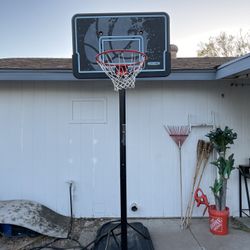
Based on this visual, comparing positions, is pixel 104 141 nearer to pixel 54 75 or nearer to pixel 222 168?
pixel 54 75

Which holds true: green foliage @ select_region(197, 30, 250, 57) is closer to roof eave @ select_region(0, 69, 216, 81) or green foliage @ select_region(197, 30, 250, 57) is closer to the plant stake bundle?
the plant stake bundle

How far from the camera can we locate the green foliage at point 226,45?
53.6ft

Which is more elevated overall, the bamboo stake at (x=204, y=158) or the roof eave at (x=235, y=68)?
the roof eave at (x=235, y=68)

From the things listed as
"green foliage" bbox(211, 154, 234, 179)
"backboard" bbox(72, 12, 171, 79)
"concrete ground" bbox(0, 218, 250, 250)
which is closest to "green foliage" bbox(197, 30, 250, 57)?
"green foliage" bbox(211, 154, 234, 179)

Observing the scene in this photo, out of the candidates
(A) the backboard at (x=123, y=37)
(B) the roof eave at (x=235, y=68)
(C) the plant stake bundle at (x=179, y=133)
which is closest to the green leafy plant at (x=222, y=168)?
(C) the plant stake bundle at (x=179, y=133)

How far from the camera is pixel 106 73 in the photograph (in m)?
3.54

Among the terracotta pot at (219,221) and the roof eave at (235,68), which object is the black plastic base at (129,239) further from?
the roof eave at (235,68)

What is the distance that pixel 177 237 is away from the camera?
4160 millimetres

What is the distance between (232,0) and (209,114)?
460cm

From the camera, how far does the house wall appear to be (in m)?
4.90

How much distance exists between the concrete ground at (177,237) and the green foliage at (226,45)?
13767 mm

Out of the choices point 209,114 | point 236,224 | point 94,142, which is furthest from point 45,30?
point 236,224

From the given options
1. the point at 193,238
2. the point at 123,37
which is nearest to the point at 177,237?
the point at 193,238

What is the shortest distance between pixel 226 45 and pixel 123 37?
1514 cm
